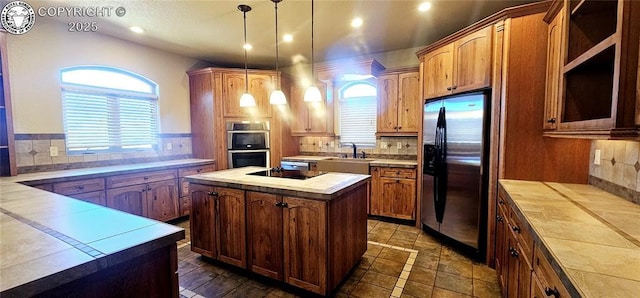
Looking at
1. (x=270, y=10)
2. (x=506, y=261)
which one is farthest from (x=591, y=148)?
(x=270, y=10)

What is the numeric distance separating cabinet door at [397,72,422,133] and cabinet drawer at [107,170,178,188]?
3.41 m

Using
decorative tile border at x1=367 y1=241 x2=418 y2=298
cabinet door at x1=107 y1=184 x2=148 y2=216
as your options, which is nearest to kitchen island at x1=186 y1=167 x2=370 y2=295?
decorative tile border at x1=367 y1=241 x2=418 y2=298

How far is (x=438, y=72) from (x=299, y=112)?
2.56 m

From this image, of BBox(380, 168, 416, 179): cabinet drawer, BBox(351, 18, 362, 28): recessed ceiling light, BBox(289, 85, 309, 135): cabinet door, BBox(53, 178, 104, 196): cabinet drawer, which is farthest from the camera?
BBox(289, 85, 309, 135): cabinet door

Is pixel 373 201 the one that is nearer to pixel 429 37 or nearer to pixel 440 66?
pixel 440 66

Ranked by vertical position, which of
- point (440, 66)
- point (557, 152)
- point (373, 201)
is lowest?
point (373, 201)

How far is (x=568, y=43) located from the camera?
5.80ft

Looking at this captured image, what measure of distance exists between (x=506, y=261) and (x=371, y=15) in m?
2.64

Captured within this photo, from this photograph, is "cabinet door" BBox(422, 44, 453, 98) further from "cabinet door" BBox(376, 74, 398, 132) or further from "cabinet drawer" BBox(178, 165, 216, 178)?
"cabinet drawer" BBox(178, 165, 216, 178)

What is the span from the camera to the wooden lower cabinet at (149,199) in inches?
129

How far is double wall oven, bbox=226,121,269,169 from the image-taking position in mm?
4543

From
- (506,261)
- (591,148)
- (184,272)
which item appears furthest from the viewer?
(184,272)

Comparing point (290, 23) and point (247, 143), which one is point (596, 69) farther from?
point (247, 143)

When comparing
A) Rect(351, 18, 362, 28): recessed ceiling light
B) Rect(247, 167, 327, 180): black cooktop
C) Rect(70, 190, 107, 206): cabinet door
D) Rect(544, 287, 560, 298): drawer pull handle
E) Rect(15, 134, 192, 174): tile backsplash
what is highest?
Rect(351, 18, 362, 28): recessed ceiling light
